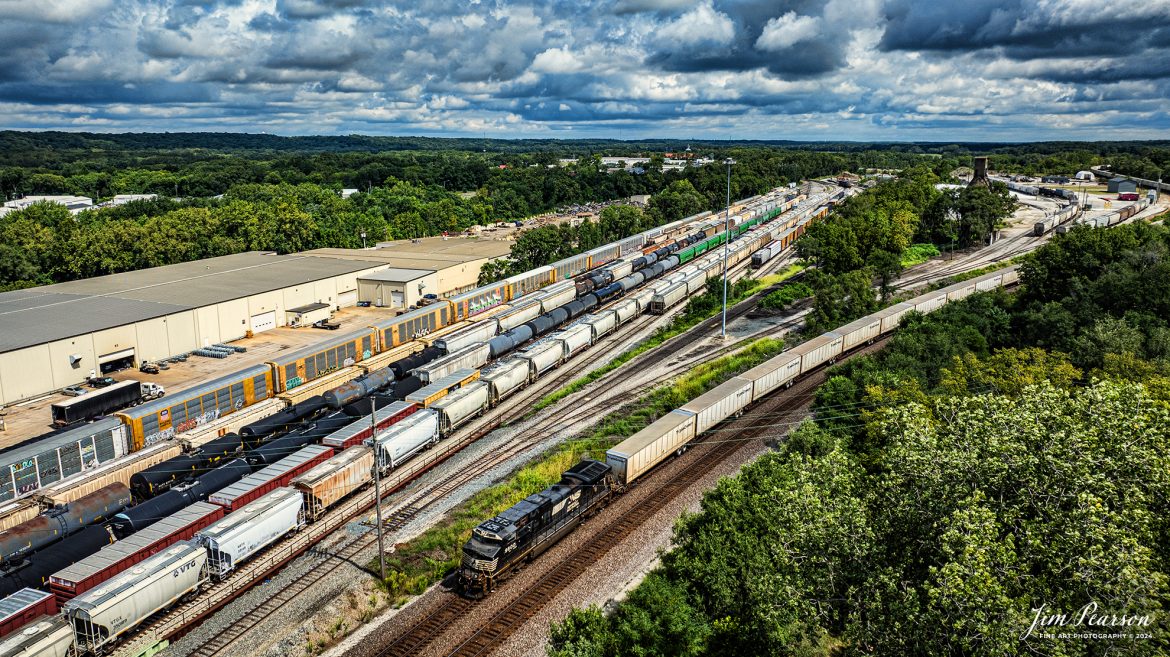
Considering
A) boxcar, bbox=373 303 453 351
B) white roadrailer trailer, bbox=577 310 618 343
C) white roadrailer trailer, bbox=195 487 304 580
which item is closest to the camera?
white roadrailer trailer, bbox=195 487 304 580

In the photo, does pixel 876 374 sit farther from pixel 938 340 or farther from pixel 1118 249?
pixel 1118 249

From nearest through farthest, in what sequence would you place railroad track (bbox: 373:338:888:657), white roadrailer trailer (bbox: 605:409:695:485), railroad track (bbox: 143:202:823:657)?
railroad track (bbox: 373:338:888:657) → railroad track (bbox: 143:202:823:657) → white roadrailer trailer (bbox: 605:409:695:485)

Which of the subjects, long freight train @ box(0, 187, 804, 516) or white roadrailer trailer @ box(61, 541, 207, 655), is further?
long freight train @ box(0, 187, 804, 516)

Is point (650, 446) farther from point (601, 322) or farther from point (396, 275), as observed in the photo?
point (396, 275)

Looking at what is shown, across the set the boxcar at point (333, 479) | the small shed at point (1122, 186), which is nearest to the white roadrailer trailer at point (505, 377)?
the boxcar at point (333, 479)
